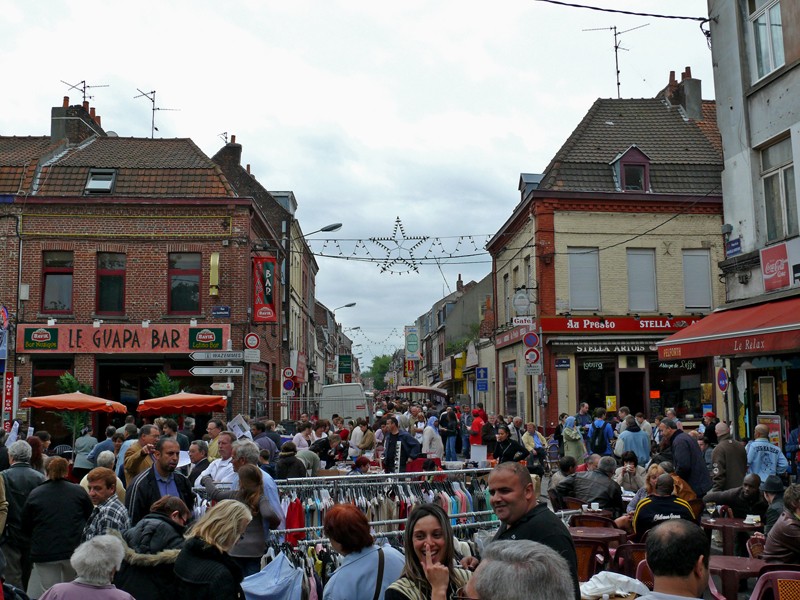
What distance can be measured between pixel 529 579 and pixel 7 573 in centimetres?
672

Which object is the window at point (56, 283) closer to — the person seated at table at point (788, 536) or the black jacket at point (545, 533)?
the person seated at table at point (788, 536)

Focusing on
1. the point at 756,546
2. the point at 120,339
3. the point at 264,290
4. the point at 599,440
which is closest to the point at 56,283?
the point at 120,339

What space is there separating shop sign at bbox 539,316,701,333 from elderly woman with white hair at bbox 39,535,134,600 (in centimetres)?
2278

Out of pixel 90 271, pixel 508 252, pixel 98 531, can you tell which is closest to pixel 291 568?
pixel 98 531

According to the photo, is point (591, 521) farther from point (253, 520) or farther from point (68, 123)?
point (68, 123)

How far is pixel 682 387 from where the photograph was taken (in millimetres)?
26609

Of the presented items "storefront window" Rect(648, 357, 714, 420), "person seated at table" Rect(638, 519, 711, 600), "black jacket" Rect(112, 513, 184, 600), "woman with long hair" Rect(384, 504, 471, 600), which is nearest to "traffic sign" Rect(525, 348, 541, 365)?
"storefront window" Rect(648, 357, 714, 420)

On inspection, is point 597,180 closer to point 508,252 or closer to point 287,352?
point 508,252

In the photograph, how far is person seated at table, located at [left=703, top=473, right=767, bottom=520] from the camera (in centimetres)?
966

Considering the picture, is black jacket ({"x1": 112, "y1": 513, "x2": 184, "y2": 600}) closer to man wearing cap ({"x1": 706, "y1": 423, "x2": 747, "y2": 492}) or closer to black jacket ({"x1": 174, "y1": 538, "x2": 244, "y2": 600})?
black jacket ({"x1": 174, "y1": 538, "x2": 244, "y2": 600})

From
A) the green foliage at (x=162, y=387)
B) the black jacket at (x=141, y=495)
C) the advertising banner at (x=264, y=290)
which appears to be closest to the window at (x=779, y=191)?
the black jacket at (x=141, y=495)

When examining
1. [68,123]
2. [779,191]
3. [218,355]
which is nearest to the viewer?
[779,191]

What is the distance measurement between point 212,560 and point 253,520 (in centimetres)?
161

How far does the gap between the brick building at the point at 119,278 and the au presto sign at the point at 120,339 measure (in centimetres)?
3
